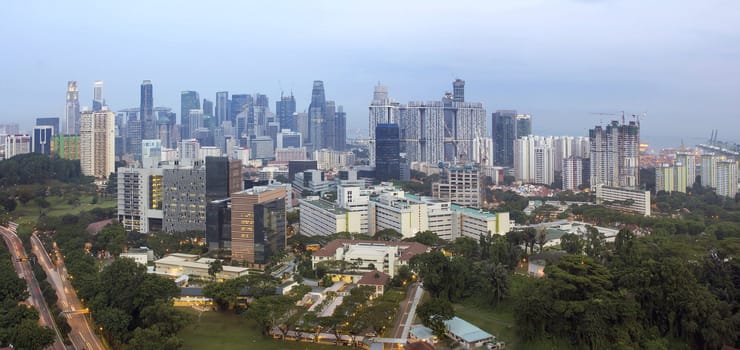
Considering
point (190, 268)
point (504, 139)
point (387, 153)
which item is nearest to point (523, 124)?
point (504, 139)

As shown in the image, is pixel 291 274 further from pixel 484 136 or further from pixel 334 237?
pixel 484 136

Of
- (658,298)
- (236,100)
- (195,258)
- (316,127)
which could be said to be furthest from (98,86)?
(658,298)

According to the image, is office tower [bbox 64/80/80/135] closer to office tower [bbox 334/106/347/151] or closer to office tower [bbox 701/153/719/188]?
office tower [bbox 334/106/347/151]

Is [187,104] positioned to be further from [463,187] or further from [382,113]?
[463,187]

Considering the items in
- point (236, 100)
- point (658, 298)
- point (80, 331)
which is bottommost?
point (80, 331)

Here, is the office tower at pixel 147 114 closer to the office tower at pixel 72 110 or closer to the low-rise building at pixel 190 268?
the office tower at pixel 72 110

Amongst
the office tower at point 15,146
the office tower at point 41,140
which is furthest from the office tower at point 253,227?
the office tower at point 41,140

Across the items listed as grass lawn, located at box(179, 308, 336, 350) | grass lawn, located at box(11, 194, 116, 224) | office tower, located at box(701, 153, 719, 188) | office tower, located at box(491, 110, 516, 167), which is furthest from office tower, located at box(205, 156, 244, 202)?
office tower, located at box(491, 110, 516, 167)
